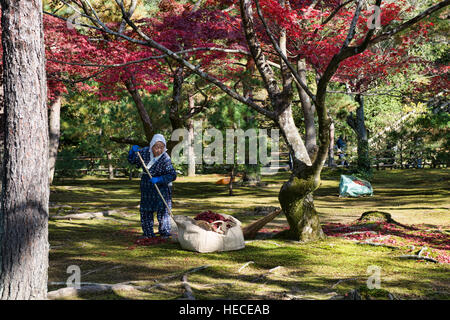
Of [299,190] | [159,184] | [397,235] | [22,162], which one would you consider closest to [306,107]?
[299,190]

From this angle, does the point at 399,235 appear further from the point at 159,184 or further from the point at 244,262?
the point at 159,184

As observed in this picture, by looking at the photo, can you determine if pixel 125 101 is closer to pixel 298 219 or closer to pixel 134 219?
pixel 134 219

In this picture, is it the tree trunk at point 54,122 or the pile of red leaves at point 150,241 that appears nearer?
the pile of red leaves at point 150,241

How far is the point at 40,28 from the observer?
4.26 meters

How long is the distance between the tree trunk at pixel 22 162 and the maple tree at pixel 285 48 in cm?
296

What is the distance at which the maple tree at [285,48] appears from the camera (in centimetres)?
715

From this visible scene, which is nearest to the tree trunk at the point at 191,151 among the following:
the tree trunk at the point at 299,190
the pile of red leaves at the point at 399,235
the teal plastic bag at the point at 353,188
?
the teal plastic bag at the point at 353,188

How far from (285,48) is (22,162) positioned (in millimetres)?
6083

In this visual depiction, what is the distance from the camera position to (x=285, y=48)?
9.10 metres

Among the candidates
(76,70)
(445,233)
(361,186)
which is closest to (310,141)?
(445,233)

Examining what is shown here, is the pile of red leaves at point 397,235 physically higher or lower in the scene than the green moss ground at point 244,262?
higher

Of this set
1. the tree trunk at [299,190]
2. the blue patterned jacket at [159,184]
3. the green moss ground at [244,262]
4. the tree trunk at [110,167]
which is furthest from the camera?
the tree trunk at [110,167]

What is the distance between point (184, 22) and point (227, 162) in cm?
650

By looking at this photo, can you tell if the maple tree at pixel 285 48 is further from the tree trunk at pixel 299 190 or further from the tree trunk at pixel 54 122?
the tree trunk at pixel 54 122
